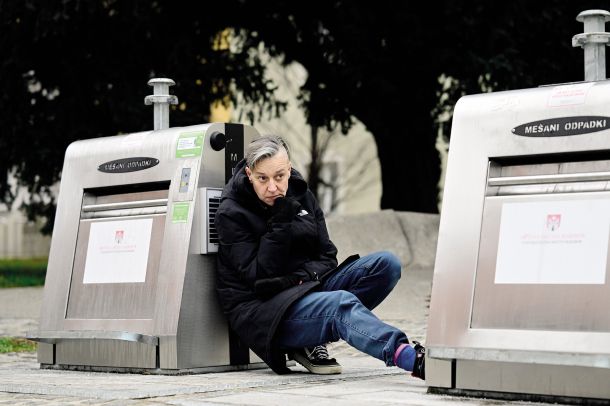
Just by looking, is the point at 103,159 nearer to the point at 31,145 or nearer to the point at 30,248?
the point at 31,145

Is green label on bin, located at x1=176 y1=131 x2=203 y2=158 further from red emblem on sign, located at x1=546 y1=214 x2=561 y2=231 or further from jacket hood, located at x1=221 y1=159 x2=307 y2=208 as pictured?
red emblem on sign, located at x1=546 y1=214 x2=561 y2=231

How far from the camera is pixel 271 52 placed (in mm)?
16531

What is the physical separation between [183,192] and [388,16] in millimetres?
8994

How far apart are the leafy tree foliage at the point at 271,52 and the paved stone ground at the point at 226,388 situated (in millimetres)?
7765

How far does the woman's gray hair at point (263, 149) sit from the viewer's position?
5578mm

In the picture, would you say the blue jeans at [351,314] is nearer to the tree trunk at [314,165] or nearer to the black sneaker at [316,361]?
the black sneaker at [316,361]

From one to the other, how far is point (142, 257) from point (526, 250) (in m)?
2.22

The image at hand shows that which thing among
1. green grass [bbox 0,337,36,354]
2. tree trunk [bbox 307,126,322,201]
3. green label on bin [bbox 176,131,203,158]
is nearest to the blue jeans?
green label on bin [bbox 176,131,203,158]

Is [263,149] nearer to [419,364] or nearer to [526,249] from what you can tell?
[419,364]

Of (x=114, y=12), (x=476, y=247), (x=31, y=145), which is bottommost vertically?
(x=476, y=247)

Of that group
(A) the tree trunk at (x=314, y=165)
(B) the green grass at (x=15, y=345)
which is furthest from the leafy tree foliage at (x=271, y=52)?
(B) the green grass at (x=15, y=345)

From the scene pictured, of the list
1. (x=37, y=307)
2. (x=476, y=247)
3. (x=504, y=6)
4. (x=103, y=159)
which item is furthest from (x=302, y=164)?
(x=476, y=247)

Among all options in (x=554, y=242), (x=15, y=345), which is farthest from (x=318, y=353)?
(x=15, y=345)

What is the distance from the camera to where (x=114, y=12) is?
1498 cm
